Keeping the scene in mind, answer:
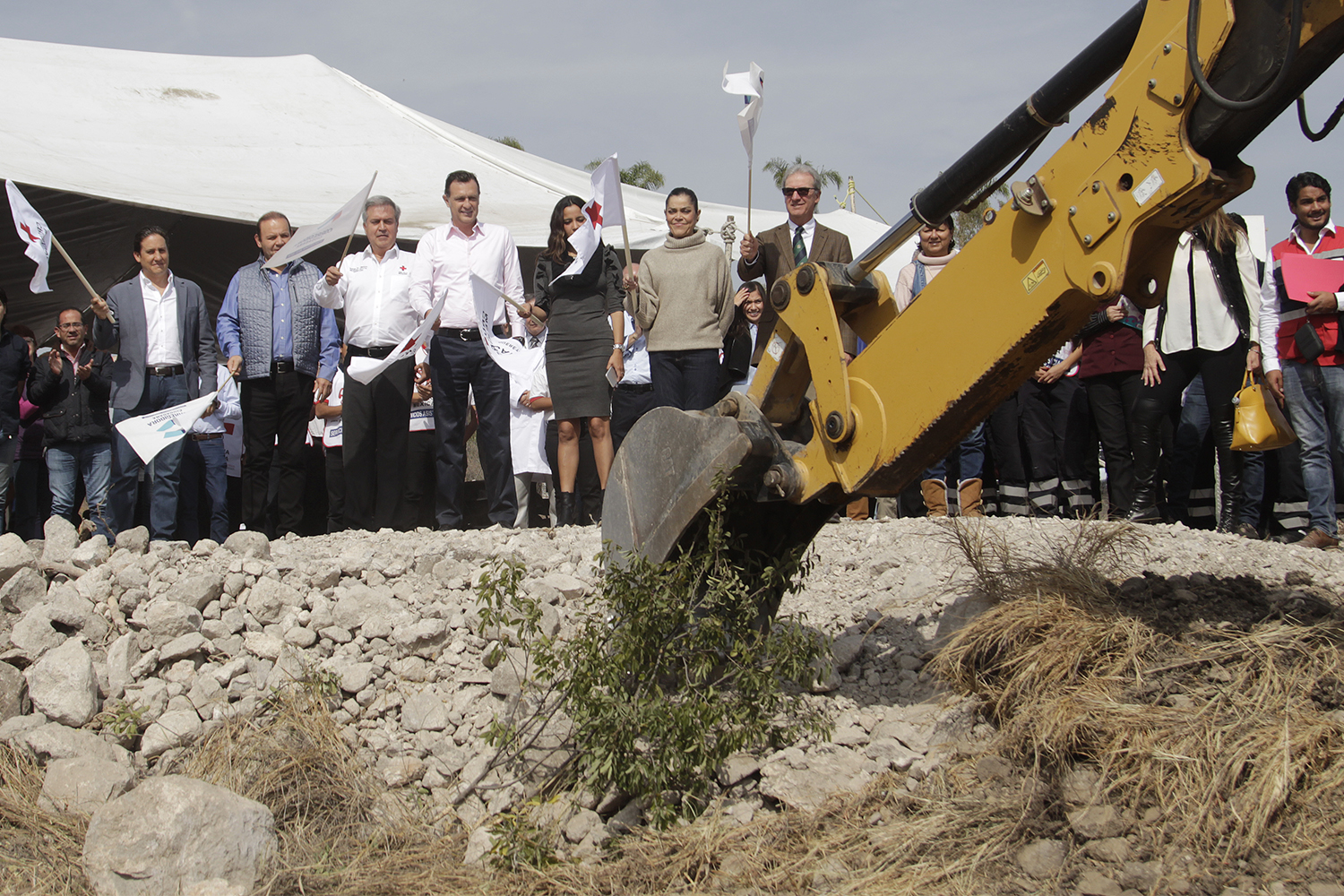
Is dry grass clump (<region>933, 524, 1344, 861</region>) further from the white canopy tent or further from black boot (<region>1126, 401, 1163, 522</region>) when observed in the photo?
the white canopy tent

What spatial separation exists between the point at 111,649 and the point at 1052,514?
5603mm

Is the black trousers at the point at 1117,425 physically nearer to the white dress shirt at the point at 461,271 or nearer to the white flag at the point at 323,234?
the white dress shirt at the point at 461,271

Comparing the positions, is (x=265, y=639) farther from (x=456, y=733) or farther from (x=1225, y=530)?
(x=1225, y=530)

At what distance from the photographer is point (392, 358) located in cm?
670

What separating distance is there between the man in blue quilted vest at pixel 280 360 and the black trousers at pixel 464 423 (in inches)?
32.0

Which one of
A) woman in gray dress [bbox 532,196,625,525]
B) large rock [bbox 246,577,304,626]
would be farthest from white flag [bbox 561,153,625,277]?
large rock [bbox 246,577,304,626]

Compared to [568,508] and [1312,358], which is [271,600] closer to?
[568,508]

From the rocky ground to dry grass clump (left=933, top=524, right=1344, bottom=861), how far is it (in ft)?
0.39

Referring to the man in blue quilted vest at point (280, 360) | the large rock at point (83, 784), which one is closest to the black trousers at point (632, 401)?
the man in blue quilted vest at point (280, 360)

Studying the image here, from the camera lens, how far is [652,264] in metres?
6.89

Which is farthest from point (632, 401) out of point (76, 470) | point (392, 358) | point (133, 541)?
point (76, 470)

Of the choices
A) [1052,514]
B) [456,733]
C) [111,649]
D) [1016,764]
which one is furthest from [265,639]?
[1052,514]

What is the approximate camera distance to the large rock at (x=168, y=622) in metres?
4.43

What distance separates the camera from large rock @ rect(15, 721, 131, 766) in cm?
387
